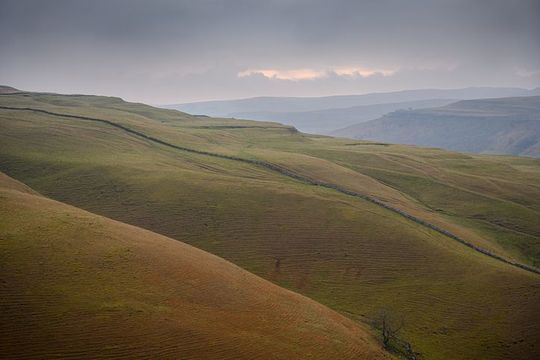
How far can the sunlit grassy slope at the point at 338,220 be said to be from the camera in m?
50.5

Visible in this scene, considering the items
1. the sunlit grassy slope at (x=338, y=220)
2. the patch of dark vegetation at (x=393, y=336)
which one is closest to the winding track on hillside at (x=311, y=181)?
the sunlit grassy slope at (x=338, y=220)

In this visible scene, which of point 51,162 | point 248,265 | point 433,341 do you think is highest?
point 51,162

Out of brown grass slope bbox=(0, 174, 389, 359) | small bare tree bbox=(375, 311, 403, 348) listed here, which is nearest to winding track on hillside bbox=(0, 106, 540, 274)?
small bare tree bbox=(375, 311, 403, 348)

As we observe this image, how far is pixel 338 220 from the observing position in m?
69.5

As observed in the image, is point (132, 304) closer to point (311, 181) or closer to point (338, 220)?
point (338, 220)

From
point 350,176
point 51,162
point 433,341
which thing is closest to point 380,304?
point 433,341

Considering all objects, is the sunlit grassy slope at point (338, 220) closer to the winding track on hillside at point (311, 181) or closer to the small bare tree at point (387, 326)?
the small bare tree at point (387, 326)

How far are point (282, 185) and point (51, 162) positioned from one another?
4587 cm

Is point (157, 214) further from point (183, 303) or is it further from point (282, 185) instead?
point (183, 303)

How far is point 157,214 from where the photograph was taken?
222 feet

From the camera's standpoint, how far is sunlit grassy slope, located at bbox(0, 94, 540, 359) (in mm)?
50531

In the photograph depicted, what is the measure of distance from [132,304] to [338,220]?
4371 centimetres

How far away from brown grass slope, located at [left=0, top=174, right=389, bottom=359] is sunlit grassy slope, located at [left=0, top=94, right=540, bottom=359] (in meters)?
12.4

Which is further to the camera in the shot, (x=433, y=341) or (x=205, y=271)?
(x=433, y=341)
